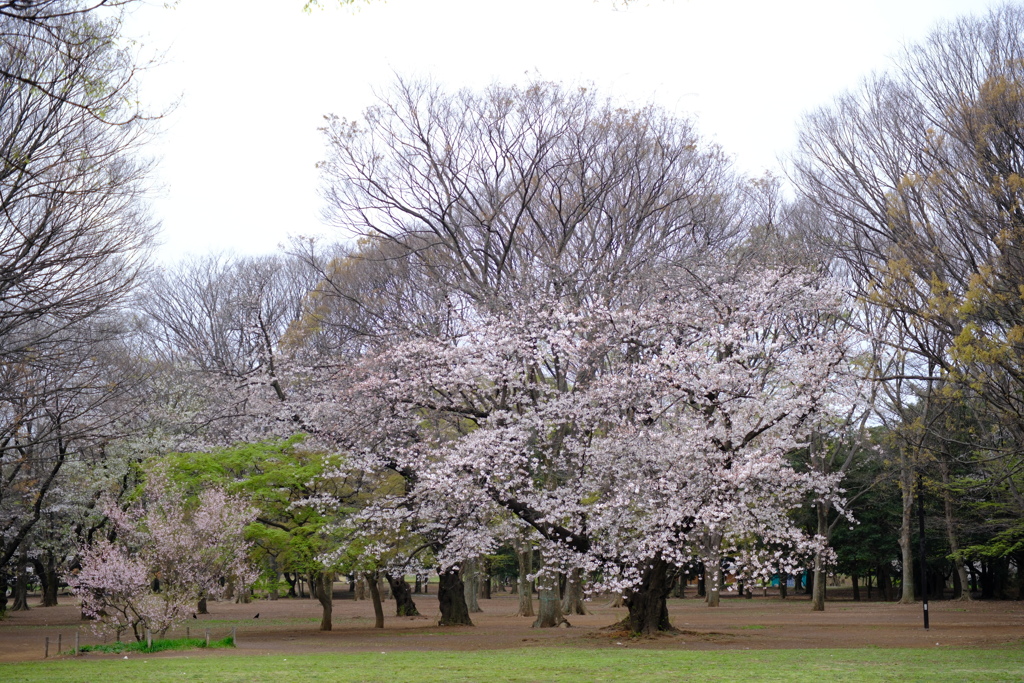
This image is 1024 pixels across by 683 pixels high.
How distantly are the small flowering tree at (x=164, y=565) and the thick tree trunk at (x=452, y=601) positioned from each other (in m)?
8.46

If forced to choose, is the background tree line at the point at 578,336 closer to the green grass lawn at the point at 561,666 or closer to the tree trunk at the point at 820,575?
the green grass lawn at the point at 561,666

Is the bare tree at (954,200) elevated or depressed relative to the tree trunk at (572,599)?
elevated

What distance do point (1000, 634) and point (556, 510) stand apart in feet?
38.9

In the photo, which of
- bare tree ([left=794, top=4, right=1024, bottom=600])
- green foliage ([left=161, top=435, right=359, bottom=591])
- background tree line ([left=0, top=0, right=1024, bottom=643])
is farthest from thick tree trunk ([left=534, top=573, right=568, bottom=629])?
bare tree ([left=794, top=4, right=1024, bottom=600])

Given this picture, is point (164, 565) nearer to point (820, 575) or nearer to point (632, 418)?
point (632, 418)

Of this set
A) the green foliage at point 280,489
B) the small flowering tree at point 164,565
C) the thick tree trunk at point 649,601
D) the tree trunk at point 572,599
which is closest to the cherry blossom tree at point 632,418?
the thick tree trunk at point 649,601

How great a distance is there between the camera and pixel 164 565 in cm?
2100

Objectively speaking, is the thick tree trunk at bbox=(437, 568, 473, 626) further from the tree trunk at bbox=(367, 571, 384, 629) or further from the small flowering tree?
the small flowering tree

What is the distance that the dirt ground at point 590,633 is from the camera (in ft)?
66.8

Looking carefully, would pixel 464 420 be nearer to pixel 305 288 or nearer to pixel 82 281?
pixel 82 281

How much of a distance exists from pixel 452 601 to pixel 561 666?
1531 cm

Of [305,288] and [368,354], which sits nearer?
[368,354]

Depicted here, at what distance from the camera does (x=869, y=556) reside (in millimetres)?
46000

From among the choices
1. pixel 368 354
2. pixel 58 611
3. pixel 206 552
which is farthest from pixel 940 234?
pixel 58 611
